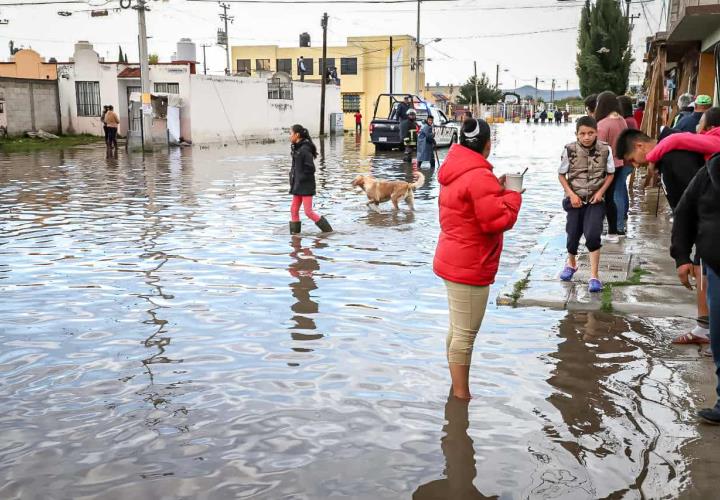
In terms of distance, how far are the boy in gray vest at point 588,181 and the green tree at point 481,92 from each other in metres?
88.0

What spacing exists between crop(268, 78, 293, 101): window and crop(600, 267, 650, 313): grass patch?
→ 3683 centimetres

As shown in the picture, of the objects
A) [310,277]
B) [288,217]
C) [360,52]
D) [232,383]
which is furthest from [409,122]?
[360,52]

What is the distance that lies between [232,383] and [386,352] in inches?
49.8

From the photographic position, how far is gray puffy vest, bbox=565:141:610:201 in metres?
7.49

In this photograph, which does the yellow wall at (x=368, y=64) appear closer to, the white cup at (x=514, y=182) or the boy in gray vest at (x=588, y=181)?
the boy in gray vest at (x=588, y=181)

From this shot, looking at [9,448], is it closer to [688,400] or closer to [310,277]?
[688,400]

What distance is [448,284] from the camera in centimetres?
479

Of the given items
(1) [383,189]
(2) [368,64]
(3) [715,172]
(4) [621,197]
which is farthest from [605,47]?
(3) [715,172]

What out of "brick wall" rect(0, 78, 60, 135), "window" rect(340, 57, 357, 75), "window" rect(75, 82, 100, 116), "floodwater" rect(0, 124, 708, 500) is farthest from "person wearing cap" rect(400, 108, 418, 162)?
"window" rect(340, 57, 357, 75)

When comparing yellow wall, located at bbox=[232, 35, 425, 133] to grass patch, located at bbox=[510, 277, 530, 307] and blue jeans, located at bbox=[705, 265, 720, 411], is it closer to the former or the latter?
grass patch, located at bbox=[510, 277, 530, 307]

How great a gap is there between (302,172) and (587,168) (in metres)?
4.54

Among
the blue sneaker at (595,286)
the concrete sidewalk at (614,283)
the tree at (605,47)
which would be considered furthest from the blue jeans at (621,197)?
the tree at (605,47)

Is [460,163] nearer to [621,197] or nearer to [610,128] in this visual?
[610,128]

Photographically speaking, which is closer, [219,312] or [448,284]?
[448,284]
